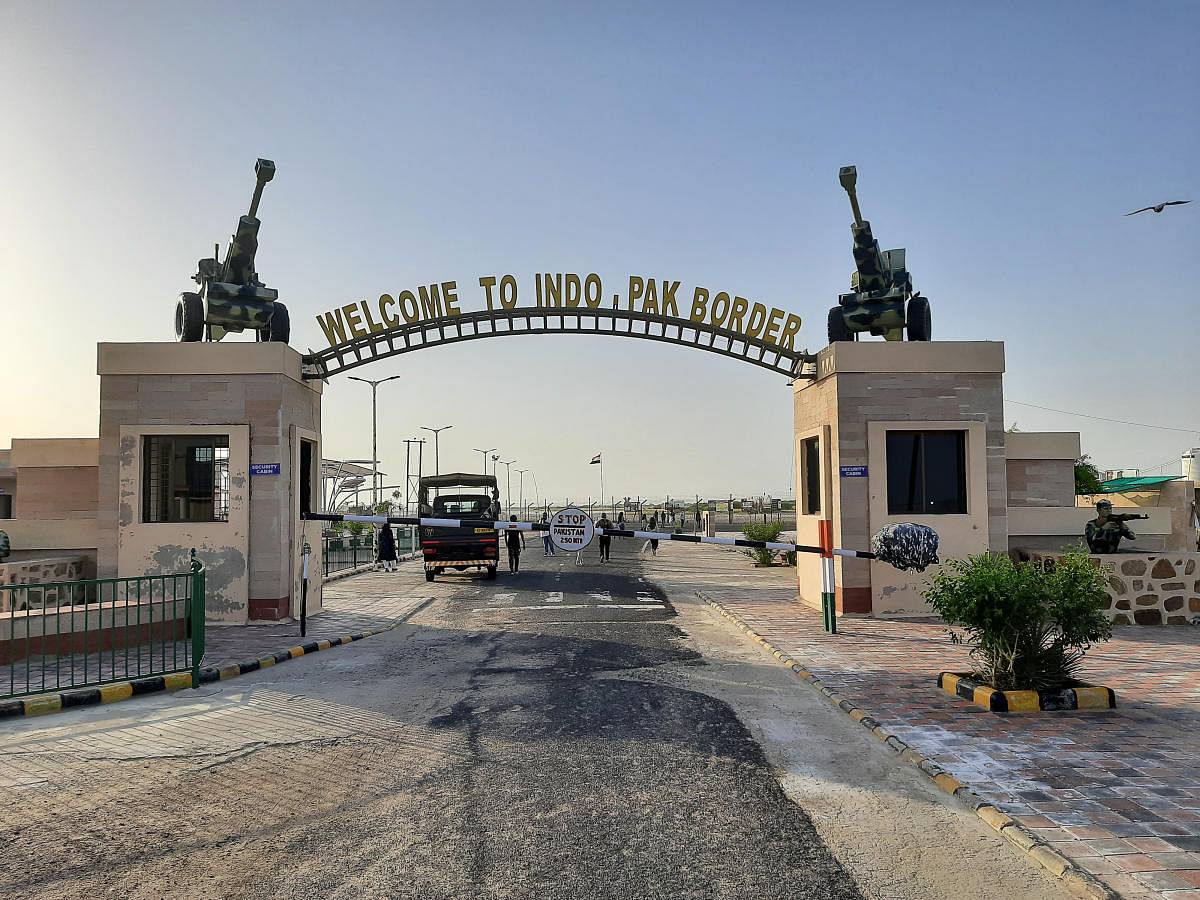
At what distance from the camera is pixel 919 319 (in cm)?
1661

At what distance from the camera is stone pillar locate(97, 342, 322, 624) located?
594 inches

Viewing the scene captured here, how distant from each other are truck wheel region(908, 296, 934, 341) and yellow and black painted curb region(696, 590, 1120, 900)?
9.16 meters

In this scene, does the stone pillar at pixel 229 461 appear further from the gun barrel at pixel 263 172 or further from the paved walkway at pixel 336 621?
the gun barrel at pixel 263 172

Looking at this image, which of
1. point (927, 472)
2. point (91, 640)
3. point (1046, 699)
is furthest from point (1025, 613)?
point (91, 640)

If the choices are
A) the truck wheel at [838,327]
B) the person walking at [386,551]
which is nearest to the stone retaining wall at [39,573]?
the person walking at [386,551]

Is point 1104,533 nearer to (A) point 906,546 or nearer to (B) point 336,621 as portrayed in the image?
(A) point 906,546

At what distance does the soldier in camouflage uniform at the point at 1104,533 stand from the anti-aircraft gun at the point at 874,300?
4706 mm

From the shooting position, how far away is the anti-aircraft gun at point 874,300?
16.7 meters

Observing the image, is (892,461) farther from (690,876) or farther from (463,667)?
(690,876)

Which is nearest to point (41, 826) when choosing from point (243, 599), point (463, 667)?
point (463, 667)

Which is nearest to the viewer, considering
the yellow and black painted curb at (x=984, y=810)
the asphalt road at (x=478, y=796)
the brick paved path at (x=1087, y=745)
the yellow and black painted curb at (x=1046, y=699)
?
the yellow and black painted curb at (x=984, y=810)

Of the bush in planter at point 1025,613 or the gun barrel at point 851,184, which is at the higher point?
the gun barrel at point 851,184

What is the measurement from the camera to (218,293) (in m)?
16.1

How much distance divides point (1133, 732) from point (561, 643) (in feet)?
25.3
